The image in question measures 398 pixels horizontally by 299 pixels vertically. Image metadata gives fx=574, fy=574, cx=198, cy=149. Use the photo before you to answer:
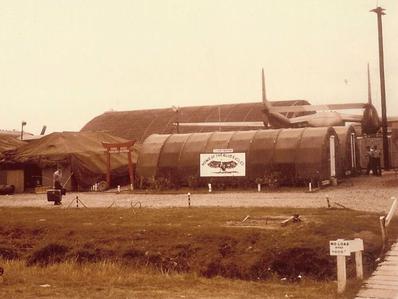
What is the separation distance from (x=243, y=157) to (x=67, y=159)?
42.8 ft

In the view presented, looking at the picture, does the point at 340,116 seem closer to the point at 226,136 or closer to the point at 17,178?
the point at 226,136

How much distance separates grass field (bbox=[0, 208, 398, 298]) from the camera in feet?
44.1

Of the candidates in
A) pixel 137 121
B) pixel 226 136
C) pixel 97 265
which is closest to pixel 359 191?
pixel 226 136

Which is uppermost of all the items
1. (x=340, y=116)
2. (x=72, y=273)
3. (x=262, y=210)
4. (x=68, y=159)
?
(x=340, y=116)

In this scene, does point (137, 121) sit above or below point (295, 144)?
above

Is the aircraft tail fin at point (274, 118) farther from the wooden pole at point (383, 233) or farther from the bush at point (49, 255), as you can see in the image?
the wooden pole at point (383, 233)

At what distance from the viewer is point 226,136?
125 feet

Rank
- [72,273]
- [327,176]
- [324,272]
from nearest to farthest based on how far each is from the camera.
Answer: [324,272]
[72,273]
[327,176]

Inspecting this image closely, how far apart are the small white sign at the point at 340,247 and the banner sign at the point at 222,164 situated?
76.1 ft

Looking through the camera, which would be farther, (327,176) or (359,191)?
(327,176)

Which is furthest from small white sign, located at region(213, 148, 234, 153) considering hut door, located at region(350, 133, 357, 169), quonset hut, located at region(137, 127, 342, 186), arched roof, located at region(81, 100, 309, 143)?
arched roof, located at region(81, 100, 309, 143)

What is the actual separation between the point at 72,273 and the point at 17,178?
27695 mm

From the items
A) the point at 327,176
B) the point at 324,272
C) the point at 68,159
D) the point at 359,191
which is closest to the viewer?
the point at 324,272

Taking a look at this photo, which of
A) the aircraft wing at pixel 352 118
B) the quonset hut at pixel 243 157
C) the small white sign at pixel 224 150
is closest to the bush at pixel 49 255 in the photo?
the quonset hut at pixel 243 157
